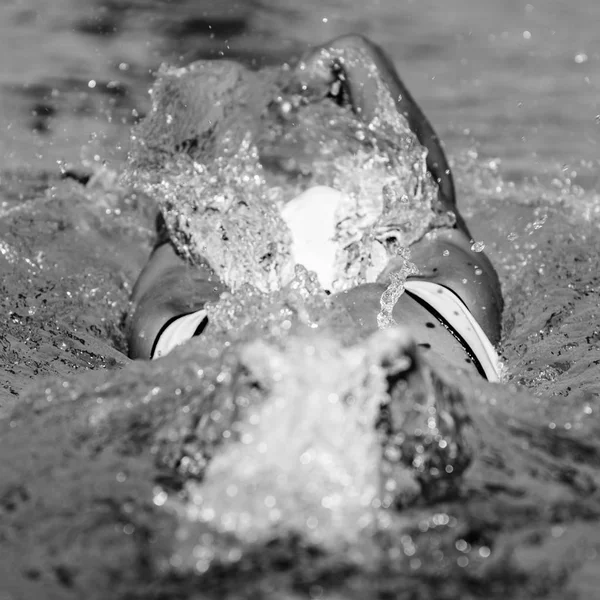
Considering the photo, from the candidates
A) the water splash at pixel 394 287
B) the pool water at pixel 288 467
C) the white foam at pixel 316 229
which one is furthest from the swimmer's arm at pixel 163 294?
the water splash at pixel 394 287

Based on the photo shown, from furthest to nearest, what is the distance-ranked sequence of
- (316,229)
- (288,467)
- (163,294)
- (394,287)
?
(163,294)
(316,229)
(394,287)
(288,467)

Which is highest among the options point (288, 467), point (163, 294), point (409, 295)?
point (288, 467)

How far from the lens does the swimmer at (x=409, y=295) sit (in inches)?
80.6

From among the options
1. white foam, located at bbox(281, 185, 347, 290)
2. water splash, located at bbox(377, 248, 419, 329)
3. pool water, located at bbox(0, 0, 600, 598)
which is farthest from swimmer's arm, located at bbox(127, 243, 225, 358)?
water splash, located at bbox(377, 248, 419, 329)

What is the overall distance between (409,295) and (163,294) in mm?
634

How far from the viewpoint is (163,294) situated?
2316 millimetres

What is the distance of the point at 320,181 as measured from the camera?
2.95m

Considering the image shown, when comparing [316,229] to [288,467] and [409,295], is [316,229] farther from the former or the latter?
[288,467]

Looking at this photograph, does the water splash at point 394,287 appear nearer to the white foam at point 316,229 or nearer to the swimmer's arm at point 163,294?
the white foam at point 316,229

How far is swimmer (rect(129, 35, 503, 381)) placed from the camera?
2.05 m

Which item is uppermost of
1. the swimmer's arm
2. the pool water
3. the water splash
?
the pool water

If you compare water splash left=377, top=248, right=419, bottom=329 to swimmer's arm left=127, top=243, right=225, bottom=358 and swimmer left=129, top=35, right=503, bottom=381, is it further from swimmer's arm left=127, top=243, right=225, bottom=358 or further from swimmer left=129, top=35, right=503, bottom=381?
swimmer's arm left=127, top=243, right=225, bottom=358

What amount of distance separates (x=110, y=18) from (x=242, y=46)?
2.34 feet

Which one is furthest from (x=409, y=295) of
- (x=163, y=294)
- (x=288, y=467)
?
(x=288, y=467)
